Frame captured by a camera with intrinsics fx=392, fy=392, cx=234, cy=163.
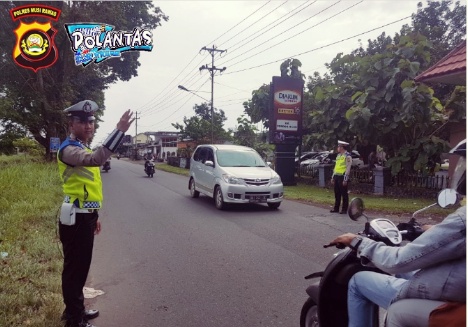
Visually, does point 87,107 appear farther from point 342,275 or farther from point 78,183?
point 342,275

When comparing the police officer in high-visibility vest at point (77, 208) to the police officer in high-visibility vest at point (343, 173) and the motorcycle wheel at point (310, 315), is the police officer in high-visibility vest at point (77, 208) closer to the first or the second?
the motorcycle wheel at point (310, 315)

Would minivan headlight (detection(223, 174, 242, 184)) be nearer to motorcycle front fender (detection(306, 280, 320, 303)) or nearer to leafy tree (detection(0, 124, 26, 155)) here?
motorcycle front fender (detection(306, 280, 320, 303))

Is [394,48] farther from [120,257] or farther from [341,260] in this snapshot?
[341,260]

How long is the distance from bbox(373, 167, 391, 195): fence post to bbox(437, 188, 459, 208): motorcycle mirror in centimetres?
1270

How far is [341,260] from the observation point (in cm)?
249

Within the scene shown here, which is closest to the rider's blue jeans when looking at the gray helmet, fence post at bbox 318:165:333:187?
the gray helmet

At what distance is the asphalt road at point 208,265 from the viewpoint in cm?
376

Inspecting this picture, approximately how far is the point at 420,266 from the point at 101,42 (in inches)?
187

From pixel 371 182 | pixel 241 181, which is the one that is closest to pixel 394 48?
pixel 371 182

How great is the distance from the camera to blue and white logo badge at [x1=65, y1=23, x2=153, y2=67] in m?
5.09

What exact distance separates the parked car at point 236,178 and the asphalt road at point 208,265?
404mm

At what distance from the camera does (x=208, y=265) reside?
529 centimetres

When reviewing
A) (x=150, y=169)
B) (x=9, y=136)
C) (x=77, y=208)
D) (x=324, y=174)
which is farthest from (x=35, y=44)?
(x=9, y=136)

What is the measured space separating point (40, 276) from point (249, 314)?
2.42 meters
